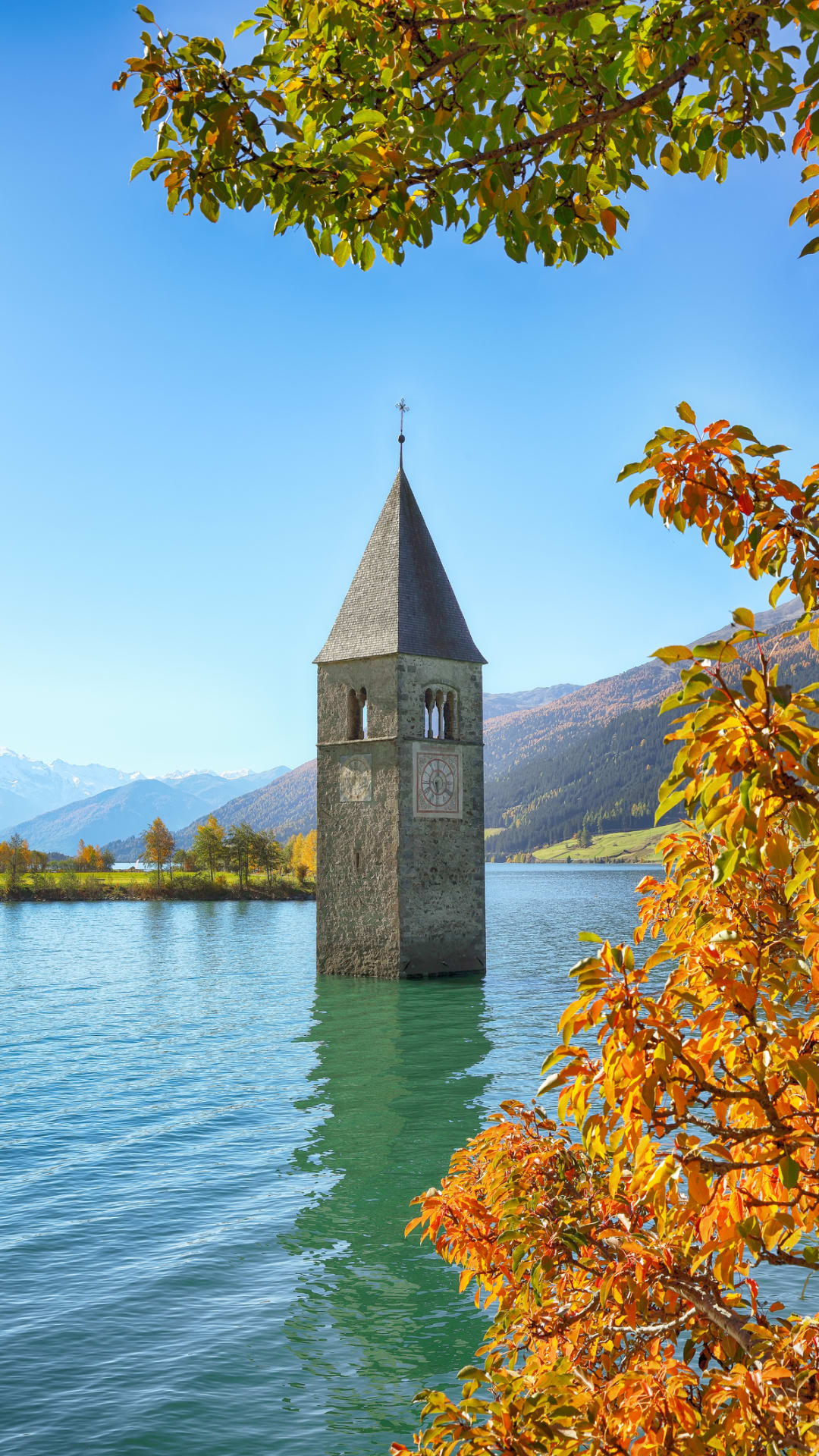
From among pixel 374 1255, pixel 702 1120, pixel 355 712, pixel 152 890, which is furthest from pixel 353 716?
pixel 152 890

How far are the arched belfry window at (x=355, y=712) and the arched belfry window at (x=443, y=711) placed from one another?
86.1 inches

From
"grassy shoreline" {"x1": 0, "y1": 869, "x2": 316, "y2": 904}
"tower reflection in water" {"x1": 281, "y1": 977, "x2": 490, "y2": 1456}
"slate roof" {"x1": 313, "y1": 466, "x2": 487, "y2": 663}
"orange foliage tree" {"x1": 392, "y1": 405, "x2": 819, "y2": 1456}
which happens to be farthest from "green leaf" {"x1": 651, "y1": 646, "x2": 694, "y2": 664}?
"grassy shoreline" {"x1": 0, "y1": 869, "x2": 316, "y2": 904}

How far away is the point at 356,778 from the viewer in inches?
1443

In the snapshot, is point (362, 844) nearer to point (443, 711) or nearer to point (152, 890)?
point (443, 711)

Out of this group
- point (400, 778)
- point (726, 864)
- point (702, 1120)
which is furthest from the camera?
point (400, 778)

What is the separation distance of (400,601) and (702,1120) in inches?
1339

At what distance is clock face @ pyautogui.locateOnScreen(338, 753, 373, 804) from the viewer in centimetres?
3622

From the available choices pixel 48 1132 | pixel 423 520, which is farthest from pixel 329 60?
pixel 423 520

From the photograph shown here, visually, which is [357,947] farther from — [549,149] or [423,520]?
[549,149]

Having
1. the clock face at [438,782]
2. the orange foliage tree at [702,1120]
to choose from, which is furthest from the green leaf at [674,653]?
the clock face at [438,782]

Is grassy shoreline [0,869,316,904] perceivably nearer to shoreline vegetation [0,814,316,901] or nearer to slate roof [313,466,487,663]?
shoreline vegetation [0,814,316,901]

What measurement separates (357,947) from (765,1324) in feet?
107

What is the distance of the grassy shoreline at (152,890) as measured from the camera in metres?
107

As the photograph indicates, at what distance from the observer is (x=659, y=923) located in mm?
5027
